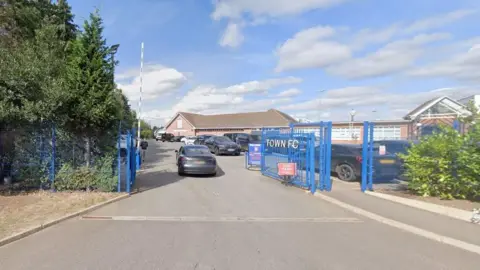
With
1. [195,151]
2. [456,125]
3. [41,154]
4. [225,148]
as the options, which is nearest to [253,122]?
[225,148]

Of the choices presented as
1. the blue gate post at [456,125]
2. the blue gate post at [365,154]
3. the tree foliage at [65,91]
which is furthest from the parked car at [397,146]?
the tree foliage at [65,91]

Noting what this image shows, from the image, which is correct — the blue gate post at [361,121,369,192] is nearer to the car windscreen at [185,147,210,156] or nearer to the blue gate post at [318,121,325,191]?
the blue gate post at [318,121,325,191]

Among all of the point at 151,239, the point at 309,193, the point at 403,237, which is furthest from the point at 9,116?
the point at 403,237

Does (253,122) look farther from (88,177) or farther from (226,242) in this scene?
(226,242)

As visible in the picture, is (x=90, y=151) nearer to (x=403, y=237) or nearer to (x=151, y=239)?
(x=151, y=239)

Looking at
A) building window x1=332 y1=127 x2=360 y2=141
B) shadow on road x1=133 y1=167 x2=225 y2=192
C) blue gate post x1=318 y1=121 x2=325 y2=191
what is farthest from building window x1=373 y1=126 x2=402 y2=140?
building window x1=332 y1=127 x2=360 y2=141

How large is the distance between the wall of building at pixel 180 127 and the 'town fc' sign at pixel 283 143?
50.1 meters

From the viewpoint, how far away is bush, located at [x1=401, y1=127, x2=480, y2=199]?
24.1 feet

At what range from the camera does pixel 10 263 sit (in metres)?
4.24

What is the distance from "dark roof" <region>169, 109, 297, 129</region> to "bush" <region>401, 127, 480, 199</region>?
148 ft

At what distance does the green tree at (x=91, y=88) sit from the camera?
27.1 feet

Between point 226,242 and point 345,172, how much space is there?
8.25 meters

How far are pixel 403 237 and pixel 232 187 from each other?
248 inches

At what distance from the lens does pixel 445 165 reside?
7750 millimetres
